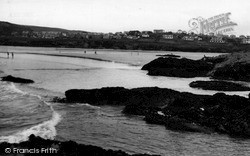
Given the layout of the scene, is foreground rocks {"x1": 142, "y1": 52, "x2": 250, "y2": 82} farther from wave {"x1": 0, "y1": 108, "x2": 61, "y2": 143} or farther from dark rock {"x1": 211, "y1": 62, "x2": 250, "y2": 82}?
wave {"x1": 0, "y1": 108, "x2": 61, "y2": 143}

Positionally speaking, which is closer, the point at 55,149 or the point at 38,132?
the point at 55,149

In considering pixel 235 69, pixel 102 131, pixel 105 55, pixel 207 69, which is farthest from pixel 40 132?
pixel 105 55

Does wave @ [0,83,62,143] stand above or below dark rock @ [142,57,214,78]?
below

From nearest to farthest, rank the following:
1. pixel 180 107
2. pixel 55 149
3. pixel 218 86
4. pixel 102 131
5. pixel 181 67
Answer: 1. pixel 55 149
2. pixel 102 131
3. pixel 180 107
4. pixel 218 86
5. pixel 181 67

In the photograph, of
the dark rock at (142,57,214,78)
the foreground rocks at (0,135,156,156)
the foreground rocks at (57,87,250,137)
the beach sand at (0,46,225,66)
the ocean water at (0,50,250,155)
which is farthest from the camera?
the beach sand at (0,46,225,66)

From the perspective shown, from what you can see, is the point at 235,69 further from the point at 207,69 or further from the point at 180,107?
the point at 180,107

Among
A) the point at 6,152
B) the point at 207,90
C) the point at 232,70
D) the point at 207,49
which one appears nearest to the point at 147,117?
the point at 6,152

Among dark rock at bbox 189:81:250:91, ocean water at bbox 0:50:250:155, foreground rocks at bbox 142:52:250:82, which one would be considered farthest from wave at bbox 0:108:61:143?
foreground rocks at bbox 142:52:250:82

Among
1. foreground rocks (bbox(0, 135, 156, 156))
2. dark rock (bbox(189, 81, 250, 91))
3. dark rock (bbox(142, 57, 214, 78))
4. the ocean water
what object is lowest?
the ocean water

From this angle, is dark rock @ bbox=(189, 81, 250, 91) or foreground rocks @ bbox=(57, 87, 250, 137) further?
dark rock @ bbox=(189, 81, 250, 91)
